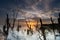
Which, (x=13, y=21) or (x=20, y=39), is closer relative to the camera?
(x=13, y=21)

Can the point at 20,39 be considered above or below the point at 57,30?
below

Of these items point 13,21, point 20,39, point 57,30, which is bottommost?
point 20,39

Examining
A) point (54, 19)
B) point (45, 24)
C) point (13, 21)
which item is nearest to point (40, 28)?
point (45, 24)

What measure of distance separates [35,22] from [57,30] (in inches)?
101

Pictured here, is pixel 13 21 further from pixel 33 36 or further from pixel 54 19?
pixel 54 19

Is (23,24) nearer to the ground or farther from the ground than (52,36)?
farther from the ground

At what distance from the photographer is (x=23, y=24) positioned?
13516 millimetres

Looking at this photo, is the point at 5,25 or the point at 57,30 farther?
the point at 57,30

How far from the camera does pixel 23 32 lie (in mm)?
14180

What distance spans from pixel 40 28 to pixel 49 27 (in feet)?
2.98

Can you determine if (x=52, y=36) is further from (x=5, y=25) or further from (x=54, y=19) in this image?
(x=5, y=25)

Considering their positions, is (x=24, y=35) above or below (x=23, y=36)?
above

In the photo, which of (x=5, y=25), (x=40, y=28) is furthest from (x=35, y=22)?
(x=5, y=25)

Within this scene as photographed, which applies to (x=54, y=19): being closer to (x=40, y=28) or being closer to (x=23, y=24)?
(x=40, y=28)
